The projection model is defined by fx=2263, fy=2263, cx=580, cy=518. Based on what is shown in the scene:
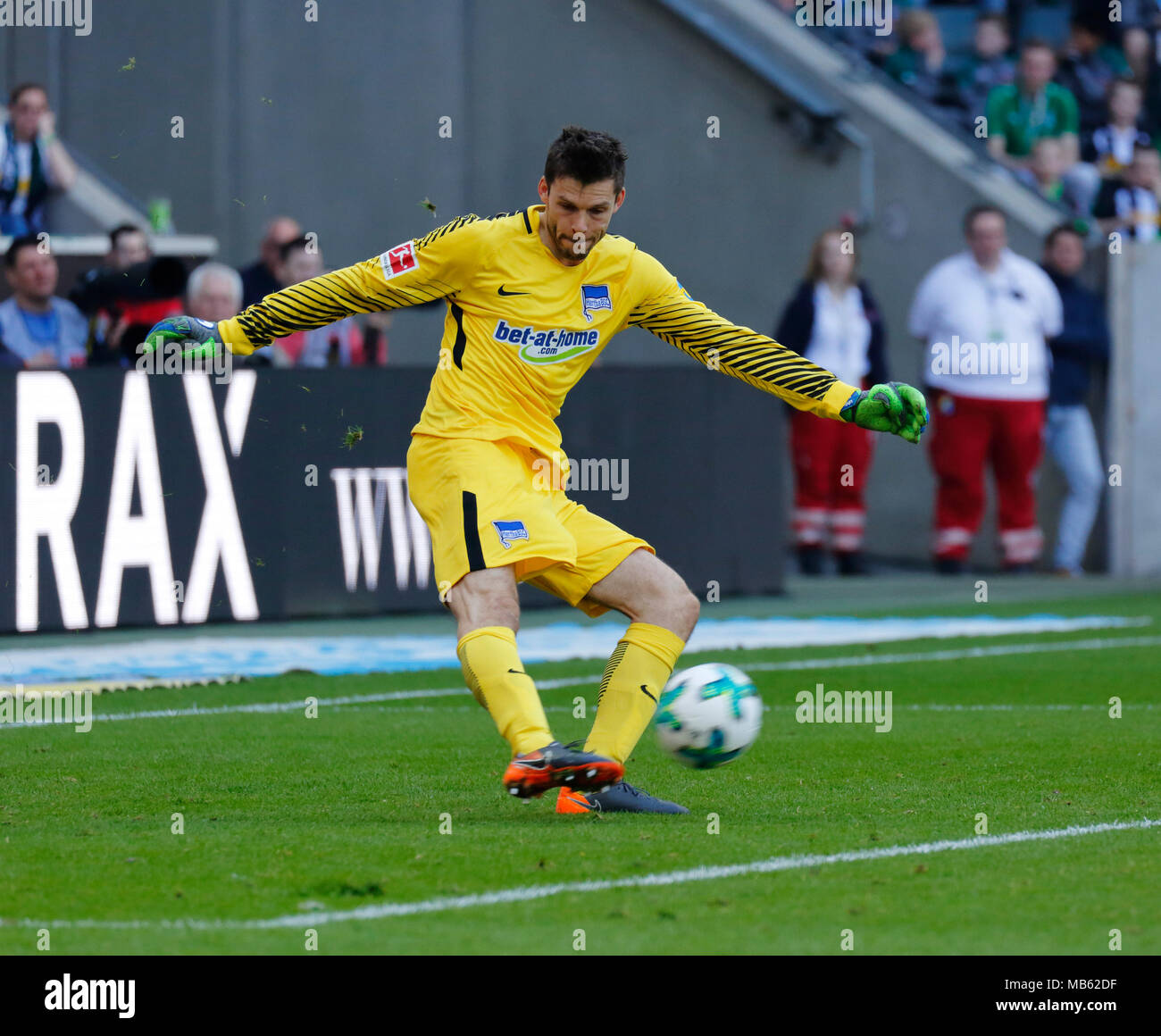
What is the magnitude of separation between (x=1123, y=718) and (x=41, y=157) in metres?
9.04

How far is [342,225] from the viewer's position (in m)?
19.2

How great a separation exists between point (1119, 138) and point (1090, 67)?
163 cm

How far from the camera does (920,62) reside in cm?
2138

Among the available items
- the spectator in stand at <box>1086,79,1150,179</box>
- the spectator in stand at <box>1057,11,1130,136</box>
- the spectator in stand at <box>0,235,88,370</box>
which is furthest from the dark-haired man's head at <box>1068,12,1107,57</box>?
the spectator in stand at <box>0,235,88,370</box>

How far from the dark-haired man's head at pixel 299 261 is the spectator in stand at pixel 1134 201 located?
8.69 m

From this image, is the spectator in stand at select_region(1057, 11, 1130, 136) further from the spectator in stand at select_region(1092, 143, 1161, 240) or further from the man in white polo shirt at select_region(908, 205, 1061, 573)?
the man in white polo shirt at select_region(908, 205, 1061, 573)

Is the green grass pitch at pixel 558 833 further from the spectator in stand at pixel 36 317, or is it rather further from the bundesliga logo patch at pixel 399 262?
the spectator in stand at pixel 36 317

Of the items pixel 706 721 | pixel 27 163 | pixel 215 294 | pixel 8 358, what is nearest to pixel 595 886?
pixel 706 721

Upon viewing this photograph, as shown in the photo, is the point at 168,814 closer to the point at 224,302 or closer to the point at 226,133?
the point at 224,302

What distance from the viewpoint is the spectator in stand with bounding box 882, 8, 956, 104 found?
21234 mm

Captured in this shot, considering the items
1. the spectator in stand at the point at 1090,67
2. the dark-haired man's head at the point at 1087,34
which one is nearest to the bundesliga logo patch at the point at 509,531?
the spectator in stand at the point at 1090,67

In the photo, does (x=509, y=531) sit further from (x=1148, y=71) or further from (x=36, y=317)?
(x=1148, y=71)
